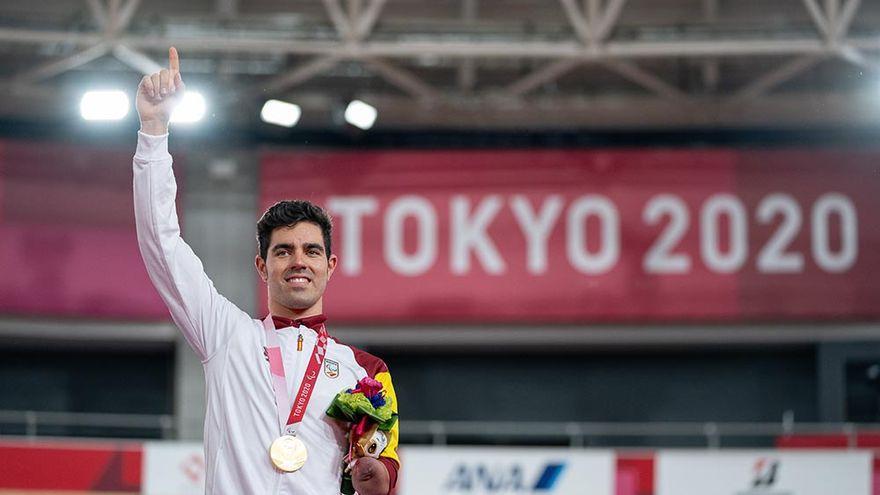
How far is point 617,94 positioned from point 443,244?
108 inches

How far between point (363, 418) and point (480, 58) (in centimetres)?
1206

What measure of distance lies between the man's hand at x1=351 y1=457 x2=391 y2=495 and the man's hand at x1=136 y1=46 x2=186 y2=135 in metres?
0.96

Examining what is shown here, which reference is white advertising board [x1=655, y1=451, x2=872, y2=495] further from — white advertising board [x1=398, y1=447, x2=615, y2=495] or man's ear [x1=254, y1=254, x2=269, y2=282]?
man's ear [x1=254, y1=254, x2=269, y2=282]

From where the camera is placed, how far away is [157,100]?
10.7ft

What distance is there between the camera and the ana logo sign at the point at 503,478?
37.0ft

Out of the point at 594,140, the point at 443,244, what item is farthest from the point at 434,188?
the point at 594,140

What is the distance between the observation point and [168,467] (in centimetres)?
1138

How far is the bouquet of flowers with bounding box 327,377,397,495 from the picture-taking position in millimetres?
3229

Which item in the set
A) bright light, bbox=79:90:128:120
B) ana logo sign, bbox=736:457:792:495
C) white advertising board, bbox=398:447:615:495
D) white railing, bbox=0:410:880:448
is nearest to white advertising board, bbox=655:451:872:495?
ana logo sign, bbox=736:457:792:495

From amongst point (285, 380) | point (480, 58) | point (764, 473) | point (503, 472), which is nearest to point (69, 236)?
point (480, 58)

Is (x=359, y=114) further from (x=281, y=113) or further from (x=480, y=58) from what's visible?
(x=480, y=58)

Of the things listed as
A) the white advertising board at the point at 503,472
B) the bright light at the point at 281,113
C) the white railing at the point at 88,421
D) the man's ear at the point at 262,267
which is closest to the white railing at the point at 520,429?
the white railing at the point at 88,421

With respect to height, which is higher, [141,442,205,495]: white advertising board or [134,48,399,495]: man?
[134,48,399,495]: man

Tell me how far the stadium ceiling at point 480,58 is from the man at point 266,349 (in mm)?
9355
